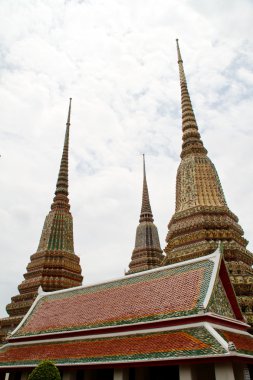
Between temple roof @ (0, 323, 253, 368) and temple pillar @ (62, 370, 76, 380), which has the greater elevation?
temple roof @ (0, 323, 253, 368)

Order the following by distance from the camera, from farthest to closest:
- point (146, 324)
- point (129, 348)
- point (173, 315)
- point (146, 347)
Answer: point (146, 324) → point (173, 315) → point (129, 348) → point (146, 347)

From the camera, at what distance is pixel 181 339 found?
11.7 meters

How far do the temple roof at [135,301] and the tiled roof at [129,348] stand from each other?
0.58 meters

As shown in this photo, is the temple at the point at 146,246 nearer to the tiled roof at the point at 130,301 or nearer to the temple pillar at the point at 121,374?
the tiled roof at the point at 130,301

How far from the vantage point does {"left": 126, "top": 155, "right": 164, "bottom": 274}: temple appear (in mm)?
33969

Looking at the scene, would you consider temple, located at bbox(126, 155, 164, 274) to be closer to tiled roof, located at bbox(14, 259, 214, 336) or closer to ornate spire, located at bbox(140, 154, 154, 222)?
ornate spire, located at bbox(140, 154, 154, 222)

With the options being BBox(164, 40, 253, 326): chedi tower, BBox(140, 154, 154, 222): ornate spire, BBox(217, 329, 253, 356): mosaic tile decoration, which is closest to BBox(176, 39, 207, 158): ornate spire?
BBox(164, 40, 253, 326): chedi tower

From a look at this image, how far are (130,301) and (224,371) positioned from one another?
5.47 m

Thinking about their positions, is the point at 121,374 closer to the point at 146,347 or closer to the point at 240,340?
the point at 146,347

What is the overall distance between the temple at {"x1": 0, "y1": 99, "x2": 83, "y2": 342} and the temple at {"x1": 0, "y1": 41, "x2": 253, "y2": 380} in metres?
6.14

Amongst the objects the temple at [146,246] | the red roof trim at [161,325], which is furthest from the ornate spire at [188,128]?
the red roof trim at [161,325]

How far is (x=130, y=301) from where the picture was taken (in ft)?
50.1

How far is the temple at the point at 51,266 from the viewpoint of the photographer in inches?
1059

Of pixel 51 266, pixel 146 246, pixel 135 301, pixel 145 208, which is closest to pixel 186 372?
pixel 135 301
